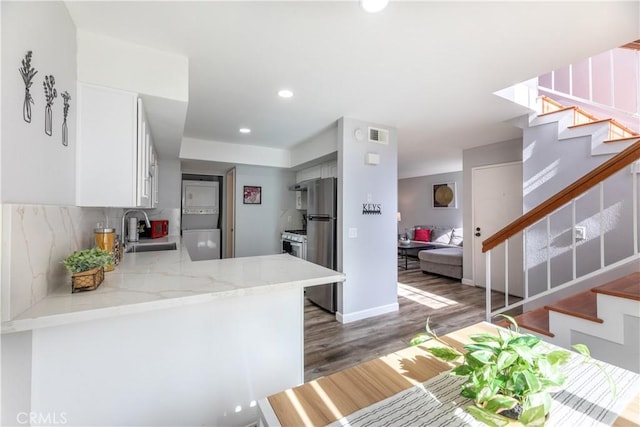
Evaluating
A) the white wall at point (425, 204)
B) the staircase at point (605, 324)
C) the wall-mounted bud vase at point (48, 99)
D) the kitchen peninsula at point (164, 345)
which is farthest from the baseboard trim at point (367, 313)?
the white wall at point (425, 204)

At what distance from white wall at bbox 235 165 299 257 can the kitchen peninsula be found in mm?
3090

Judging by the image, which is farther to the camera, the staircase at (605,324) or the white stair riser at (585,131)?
the white stair riser at (585,131)

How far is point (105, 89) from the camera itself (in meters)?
1.58

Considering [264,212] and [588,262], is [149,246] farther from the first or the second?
[588,262]

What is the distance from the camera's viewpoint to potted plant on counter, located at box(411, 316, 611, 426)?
0.56 m

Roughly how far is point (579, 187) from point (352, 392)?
226 centimetres

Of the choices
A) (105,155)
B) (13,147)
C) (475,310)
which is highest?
(105,155)

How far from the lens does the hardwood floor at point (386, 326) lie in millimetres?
2350

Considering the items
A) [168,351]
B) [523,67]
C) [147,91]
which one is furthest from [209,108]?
[523,67]

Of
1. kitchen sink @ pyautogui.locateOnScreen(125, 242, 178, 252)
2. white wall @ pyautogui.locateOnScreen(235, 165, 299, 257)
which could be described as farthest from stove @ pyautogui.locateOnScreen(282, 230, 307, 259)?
kitchen sink @ pyautogui.locateOnScreen(125, 242, 178, 252)

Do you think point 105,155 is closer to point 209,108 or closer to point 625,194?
point 209,108

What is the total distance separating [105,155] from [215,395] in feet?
4.92

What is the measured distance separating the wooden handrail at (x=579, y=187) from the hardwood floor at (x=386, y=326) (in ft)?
3.87

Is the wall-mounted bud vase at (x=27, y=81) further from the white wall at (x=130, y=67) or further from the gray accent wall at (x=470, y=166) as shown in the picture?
the gray accent wall at (x=470, y=166)
